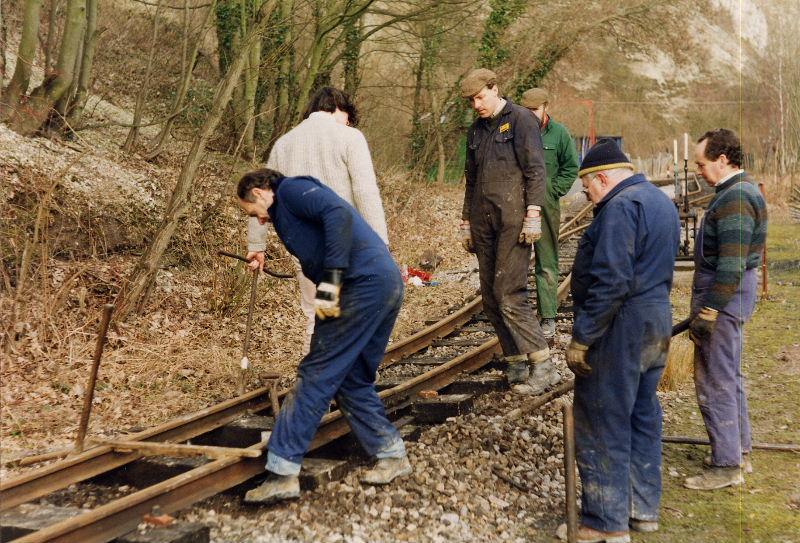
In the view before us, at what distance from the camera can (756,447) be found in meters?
6.25

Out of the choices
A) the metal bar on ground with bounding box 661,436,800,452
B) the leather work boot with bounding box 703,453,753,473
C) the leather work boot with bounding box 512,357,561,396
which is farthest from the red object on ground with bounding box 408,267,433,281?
the leather work boot with bounding box 703,453,753,473

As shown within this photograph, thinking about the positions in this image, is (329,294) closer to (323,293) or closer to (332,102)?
(323,293)

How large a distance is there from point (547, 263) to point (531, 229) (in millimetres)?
1430

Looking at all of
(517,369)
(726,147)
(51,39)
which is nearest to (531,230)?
(517,369)

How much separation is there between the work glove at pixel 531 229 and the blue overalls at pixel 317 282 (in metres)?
1.96

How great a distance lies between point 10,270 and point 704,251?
620 cm

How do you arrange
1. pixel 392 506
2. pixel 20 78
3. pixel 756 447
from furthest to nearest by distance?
1. pixel 20 78
2. pixel 756 447
3. pixel 392 506

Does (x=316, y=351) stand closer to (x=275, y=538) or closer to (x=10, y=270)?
A: (x=275, y=538)

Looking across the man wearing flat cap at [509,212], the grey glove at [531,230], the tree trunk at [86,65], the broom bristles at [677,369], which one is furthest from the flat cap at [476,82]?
the tree trunk at [86,65]

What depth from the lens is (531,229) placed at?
6.89 m

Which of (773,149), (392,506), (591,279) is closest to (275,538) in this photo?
(392,506)

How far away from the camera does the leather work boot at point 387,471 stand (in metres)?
5.26

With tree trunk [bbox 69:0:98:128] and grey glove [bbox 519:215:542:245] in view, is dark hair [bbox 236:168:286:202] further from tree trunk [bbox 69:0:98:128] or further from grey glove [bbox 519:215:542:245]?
tree trunk [bbox 69:0:98:128]

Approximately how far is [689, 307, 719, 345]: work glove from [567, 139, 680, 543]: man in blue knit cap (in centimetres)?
67
